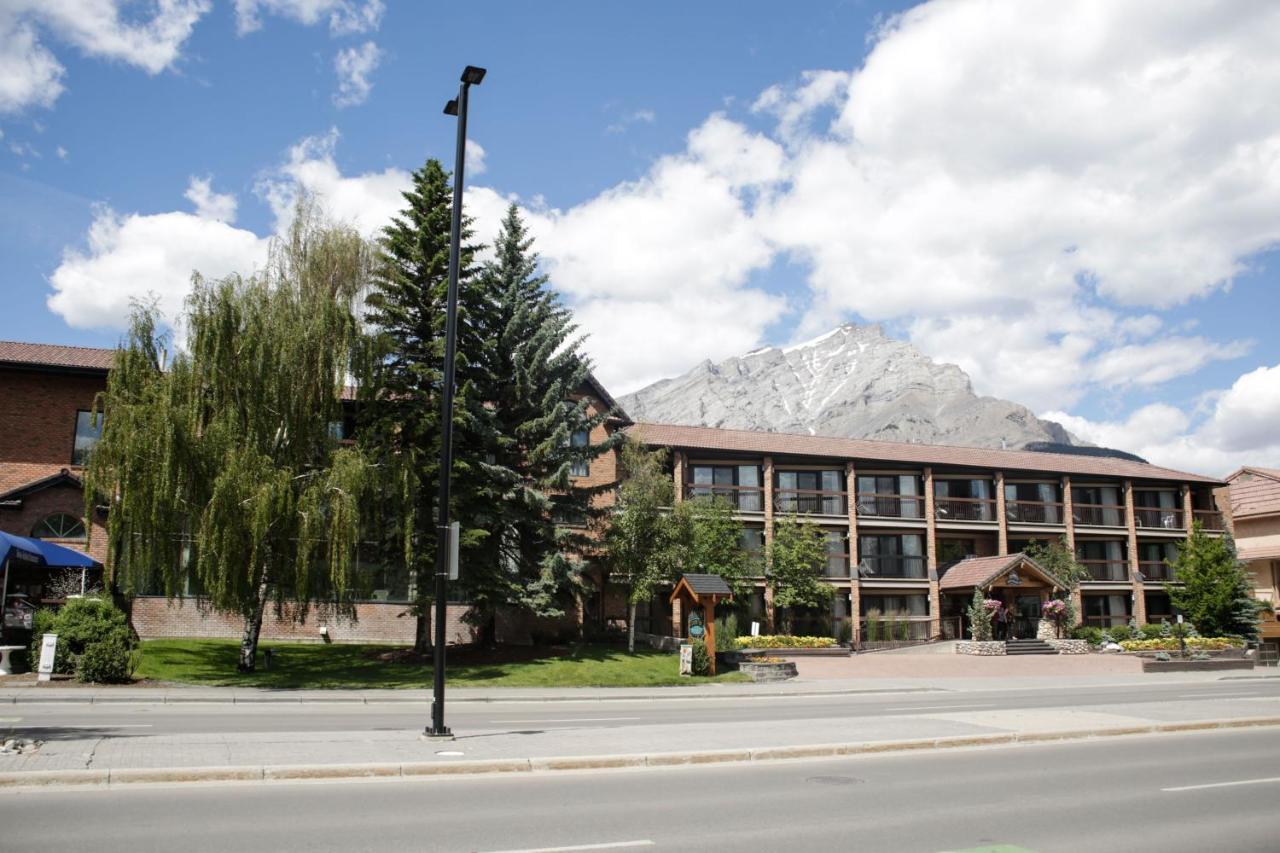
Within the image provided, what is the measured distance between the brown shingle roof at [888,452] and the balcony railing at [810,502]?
187 cm

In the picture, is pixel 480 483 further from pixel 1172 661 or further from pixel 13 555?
pixel 1172 661

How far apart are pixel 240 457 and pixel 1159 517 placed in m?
50.1

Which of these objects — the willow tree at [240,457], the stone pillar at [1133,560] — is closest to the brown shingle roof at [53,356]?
the willow tree at [240,457]

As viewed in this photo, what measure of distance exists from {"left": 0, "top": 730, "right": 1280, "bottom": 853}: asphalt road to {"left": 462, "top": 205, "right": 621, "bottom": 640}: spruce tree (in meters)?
18.3

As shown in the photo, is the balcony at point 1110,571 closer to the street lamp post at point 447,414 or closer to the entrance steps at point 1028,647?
the entrance steps at point 1028,647

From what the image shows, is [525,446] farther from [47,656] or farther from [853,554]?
[853,554]

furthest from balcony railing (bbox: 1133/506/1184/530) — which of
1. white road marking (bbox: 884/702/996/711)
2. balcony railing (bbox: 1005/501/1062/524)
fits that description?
white road marking (bbox: 884/702/996/711)

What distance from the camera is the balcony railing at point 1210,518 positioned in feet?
177

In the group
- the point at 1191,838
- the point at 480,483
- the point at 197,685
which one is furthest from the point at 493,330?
the point at 1191,838

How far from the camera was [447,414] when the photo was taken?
14859 mm

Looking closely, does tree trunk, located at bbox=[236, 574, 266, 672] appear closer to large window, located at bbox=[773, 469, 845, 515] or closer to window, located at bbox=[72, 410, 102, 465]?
window, located at bbox=[72, 410, 102, 465]

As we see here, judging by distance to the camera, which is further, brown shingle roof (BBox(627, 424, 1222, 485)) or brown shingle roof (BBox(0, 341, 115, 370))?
brown shingle roof (BBox(627, 424, 1222, 485))

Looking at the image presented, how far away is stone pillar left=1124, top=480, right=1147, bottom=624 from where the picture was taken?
164ft

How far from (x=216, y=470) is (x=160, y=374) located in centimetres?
356
